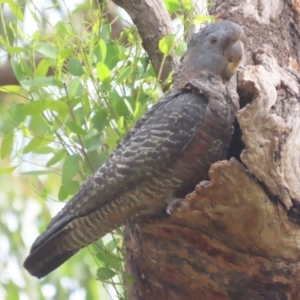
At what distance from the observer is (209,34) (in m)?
1.59

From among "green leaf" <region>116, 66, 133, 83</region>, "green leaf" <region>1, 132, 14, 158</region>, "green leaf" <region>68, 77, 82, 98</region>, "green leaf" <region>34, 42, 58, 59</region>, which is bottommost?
"green leaf" <region>116, 66, 133, 83</region>

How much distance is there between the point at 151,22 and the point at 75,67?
0.28m

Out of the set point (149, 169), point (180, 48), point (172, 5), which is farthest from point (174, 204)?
point (172, 5)

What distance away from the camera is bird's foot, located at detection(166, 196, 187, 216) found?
49.9 inches

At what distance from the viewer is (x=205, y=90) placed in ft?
4.75

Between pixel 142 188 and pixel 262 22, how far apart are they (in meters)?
0.79

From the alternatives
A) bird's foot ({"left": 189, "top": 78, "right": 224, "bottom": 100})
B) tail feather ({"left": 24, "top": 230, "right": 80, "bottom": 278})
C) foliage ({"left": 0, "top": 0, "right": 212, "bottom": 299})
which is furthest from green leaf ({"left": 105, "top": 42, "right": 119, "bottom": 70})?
tail feather ({"left": 24, "top": 230, "right": 80, "bottom": 278})

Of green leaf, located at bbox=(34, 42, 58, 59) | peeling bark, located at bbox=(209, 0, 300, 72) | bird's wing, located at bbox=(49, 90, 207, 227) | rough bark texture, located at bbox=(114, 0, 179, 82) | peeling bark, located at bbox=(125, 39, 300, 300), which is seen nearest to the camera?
peeling bark, located at bbox=(125, 39, 300, 300)

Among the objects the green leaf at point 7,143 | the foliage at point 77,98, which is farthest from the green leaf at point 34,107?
the green leaf at point 7,143

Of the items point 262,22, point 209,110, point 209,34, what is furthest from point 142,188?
point 262,22

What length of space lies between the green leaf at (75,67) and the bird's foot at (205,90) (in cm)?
29

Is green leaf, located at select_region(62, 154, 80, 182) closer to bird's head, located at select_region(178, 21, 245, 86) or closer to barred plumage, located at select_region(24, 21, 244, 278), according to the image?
barred plumage, located at select_region(24, 21, 244, 278)

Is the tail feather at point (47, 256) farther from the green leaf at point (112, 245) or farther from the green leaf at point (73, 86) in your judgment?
the green leaf at point (73, 86)

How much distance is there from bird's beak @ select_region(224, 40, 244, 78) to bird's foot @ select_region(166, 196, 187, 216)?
40cm
